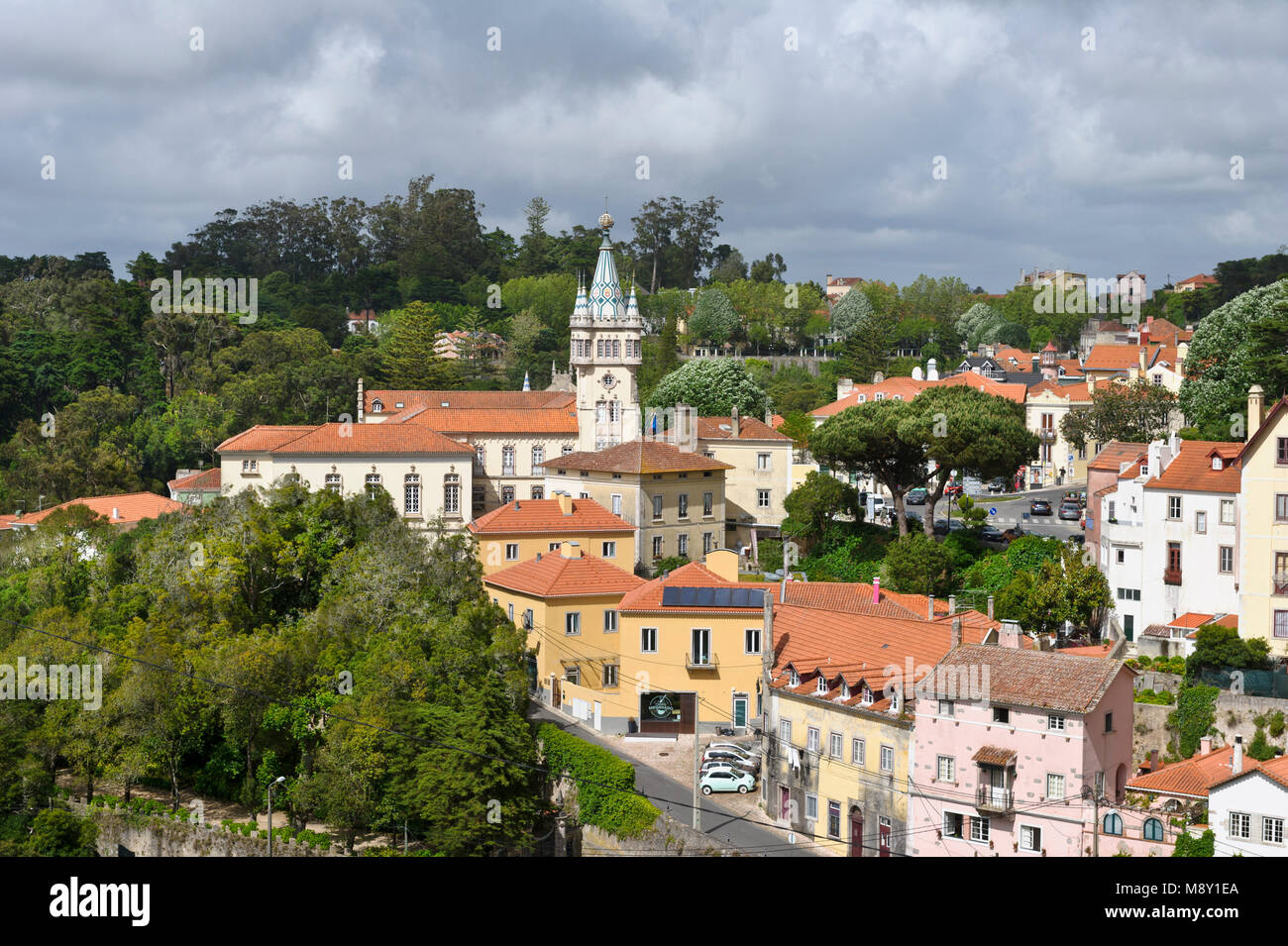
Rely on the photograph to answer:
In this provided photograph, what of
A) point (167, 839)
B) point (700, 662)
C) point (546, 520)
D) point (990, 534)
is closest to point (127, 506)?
point (546, 520)

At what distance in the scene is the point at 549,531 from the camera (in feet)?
196

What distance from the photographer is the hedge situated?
36.0 m

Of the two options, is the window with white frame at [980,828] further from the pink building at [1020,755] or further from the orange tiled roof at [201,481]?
the orange tiled roof at [201,481]

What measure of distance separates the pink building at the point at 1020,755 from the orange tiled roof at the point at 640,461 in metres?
27.5

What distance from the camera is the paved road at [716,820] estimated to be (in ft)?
120

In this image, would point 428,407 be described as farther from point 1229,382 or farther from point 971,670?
point 971,670

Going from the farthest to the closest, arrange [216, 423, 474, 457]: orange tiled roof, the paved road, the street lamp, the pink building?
1. [216, 423, 474, 457]: orange tiled roof
2. the paved road
3. the street lamp
4. the pink building

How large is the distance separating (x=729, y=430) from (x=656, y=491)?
9857 mm

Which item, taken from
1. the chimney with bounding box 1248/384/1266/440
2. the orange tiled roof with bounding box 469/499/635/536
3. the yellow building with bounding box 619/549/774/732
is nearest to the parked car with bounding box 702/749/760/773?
the yellow building with bounding box 619/549/774/732

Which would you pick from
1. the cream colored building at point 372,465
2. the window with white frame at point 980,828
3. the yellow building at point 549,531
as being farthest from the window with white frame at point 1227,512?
the cream colored building at point 372,465

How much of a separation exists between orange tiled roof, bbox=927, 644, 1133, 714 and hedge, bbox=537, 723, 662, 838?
855cm

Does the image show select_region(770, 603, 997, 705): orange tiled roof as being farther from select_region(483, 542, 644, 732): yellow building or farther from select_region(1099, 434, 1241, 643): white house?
select_region(1099, 434, 1241, 643): white house
